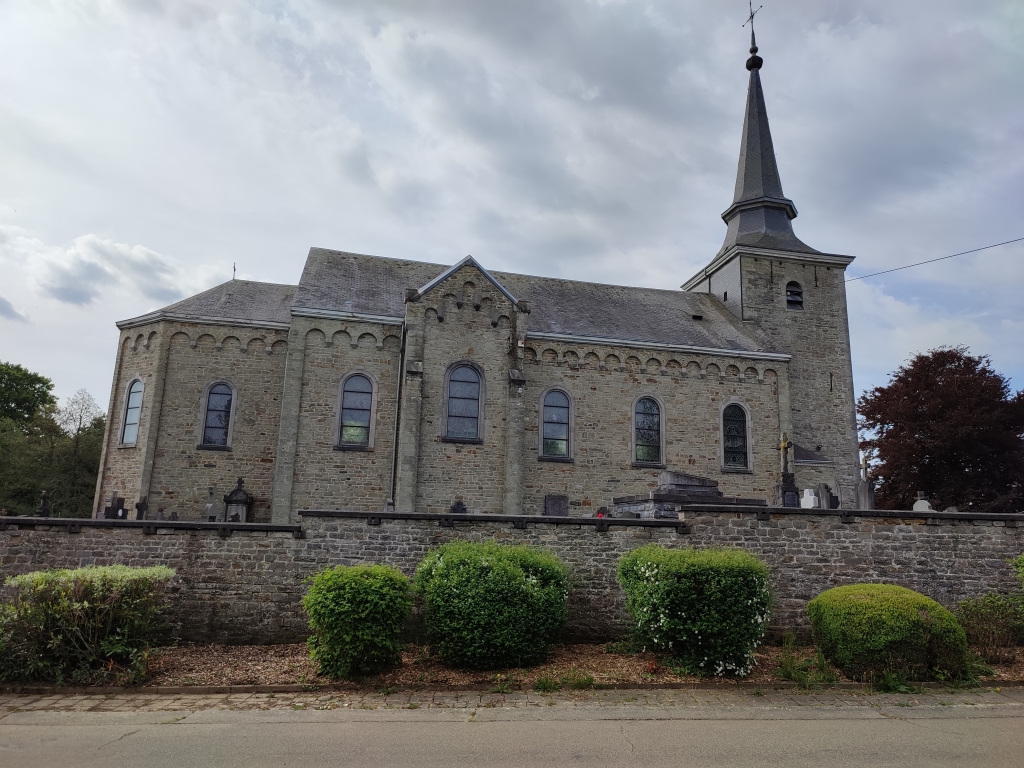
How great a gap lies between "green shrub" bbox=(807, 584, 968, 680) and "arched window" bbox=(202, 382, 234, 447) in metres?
16.9

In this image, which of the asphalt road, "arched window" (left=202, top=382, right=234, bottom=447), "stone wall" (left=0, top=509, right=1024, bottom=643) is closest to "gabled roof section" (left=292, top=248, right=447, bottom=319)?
"arched window" (left=202, top=382, right=234, bottom=447)

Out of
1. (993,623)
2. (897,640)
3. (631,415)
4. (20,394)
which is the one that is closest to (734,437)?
(631,415)

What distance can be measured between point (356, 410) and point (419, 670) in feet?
39.4

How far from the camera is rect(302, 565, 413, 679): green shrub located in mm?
8781

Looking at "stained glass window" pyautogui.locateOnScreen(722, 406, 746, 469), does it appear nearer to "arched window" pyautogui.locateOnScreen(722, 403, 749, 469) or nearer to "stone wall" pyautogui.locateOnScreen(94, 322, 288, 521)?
"arched window" pyautogui.locateOnScreen(722, 403, 749, 469)

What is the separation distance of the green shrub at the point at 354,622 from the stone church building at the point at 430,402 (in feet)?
31.6

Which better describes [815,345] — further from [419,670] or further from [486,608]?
[419,670]

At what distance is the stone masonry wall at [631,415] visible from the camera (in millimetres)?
21297

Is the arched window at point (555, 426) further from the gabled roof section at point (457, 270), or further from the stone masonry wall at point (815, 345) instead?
the stone masonry wall at point (815, 345)

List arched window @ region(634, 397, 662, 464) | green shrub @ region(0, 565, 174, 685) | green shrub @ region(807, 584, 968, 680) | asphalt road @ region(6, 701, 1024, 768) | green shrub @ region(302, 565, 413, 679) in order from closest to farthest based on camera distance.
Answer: asphalt road @ region(6, 701, 1024, 768)
green shrub @ region(0, 565, 174, 685)
green shrub @ region(302, 565, 413, 679)
green shrub @ region(807, 584, 968, 680)
arched window @ region(634, 397, 662, 464)

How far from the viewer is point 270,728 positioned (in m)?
7.20

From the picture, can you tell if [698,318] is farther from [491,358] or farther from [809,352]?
[491,358]

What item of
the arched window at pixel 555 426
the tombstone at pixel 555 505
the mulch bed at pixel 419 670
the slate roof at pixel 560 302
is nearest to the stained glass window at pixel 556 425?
the arched window at pixel 555 426

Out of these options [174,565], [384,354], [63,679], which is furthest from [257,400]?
[63,679]
